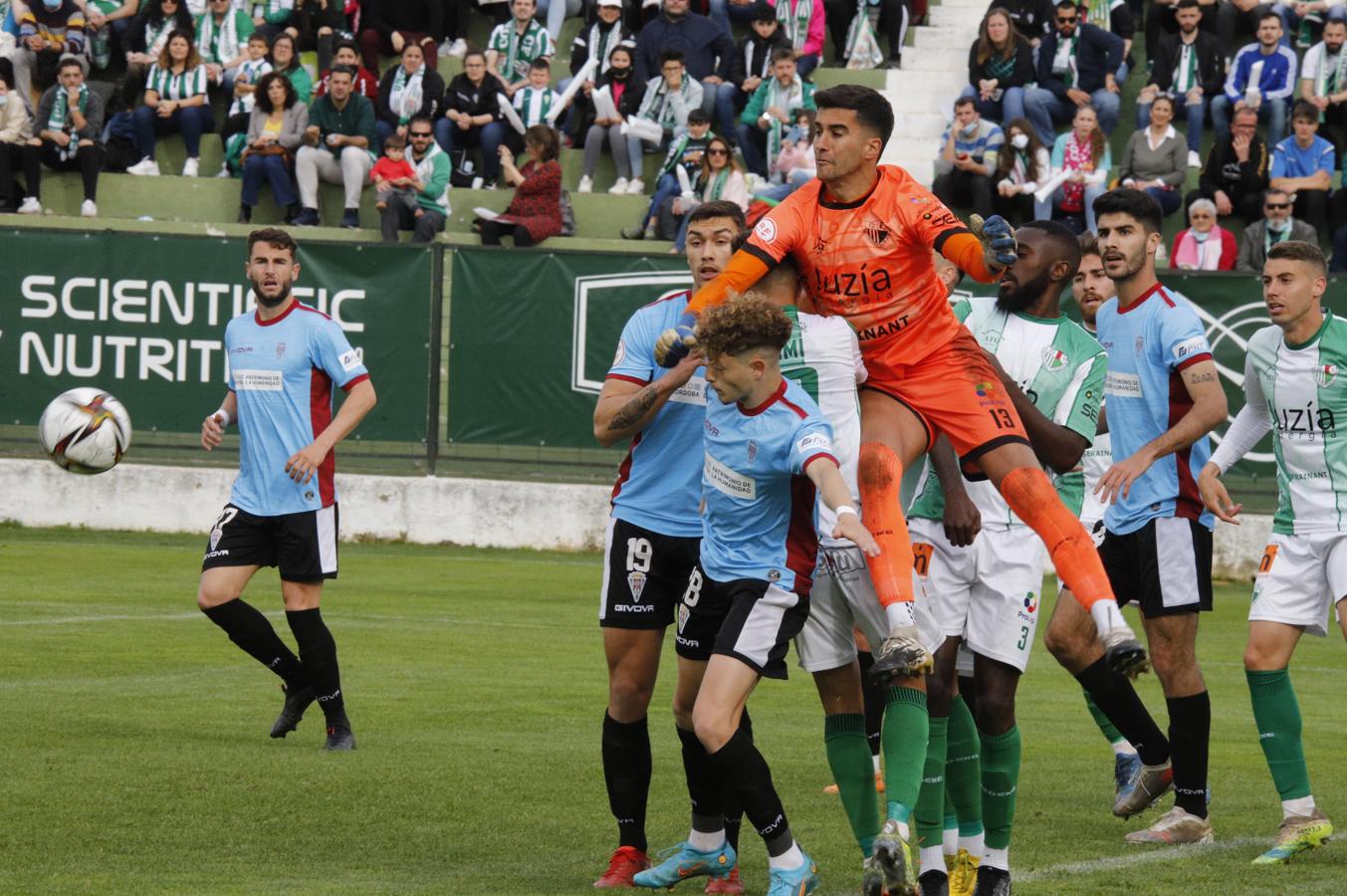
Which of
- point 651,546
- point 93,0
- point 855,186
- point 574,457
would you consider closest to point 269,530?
point 651,546

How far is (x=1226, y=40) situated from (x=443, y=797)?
16.6 meters

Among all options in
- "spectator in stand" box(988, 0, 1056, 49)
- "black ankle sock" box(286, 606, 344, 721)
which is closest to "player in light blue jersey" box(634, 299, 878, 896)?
"black ankle sock" box(286, 606, 344, 721)

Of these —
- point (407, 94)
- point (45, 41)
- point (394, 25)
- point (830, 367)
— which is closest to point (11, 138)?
point (45, 41)

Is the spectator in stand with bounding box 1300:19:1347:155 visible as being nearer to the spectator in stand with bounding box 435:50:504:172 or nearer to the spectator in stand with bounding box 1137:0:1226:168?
the spectator in stand with bounding box 1137:0:1226:168

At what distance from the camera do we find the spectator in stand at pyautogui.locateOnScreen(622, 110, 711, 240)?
2073cm

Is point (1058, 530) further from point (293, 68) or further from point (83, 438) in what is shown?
point (293, 68)

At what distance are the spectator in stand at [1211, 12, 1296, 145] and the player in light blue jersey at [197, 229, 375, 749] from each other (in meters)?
13.6

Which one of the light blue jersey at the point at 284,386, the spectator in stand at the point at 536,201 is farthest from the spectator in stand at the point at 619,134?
the light blue jersey at the point at 284,386

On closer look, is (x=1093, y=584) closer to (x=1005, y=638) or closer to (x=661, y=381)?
(x=1005, y=638)

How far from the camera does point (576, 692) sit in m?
11.1

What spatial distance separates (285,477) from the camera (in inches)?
373

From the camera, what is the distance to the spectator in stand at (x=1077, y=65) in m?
21.3

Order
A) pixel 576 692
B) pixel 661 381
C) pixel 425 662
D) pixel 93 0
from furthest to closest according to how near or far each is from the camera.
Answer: pixel 93 0
pixel 425 662
pixel 576 692
pixel 661 381

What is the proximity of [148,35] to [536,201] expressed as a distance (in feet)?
21.0
